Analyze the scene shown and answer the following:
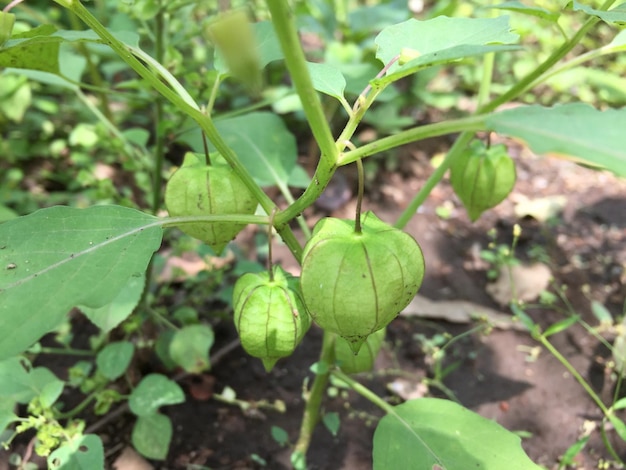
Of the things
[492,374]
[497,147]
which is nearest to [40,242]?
[497,147]

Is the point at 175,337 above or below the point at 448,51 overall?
below

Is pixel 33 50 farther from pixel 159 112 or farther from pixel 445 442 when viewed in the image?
pixel 445 442

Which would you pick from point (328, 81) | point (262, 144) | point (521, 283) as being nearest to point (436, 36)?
point (328, 81)

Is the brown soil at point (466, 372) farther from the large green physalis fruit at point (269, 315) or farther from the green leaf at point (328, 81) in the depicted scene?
the green leaf at point (328, 81)

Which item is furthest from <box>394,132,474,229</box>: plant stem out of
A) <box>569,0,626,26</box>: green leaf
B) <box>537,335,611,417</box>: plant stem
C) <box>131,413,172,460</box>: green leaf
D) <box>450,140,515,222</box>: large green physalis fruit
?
<box>131,413,172,460</box>: green leaf

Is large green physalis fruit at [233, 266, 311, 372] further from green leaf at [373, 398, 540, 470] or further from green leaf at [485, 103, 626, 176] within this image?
green leaf at [485, 103, 626, 176]

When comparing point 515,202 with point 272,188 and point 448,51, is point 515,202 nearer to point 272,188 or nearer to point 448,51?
point 272,188

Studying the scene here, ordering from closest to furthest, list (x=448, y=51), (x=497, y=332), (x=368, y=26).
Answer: (x=448, y=51) → (x=497, y=332) → (x=368, y=26)
